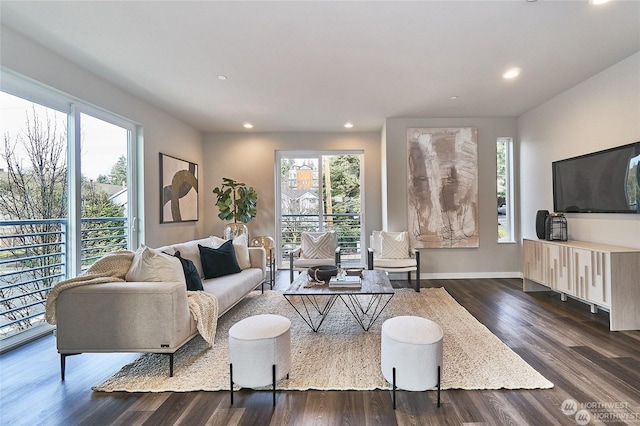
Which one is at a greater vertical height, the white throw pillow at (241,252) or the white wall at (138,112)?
the white wall at (138,112)

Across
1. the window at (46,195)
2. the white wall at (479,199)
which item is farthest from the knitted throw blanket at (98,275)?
the white wall at (479,199)

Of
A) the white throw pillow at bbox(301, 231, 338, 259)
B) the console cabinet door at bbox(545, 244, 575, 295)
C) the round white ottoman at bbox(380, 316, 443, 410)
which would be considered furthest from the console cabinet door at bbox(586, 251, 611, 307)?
the white throw pillow at bbox(301, 231, 338, 259)

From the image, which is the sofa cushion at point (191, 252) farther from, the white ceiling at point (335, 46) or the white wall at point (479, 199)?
the white wall at point (479, 199)

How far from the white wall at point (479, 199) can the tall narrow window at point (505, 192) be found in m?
0.18

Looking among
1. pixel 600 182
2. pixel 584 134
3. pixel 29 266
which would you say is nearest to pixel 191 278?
pixel 29 266

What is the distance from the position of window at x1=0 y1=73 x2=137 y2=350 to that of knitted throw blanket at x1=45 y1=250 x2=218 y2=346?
100 centimetres

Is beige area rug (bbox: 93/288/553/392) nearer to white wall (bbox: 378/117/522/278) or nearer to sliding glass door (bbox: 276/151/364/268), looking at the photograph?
white wall (bbox: 378/117/522/278)

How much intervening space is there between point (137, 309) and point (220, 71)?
2.56 metres

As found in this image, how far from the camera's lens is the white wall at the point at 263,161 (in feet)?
20.2

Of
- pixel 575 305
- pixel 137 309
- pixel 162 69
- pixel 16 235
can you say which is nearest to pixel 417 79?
pixel 162 69

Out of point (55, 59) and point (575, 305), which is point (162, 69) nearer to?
point (55, 59)

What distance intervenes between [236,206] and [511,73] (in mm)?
4681

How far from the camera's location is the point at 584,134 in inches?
150

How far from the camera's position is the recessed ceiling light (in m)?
3.46
